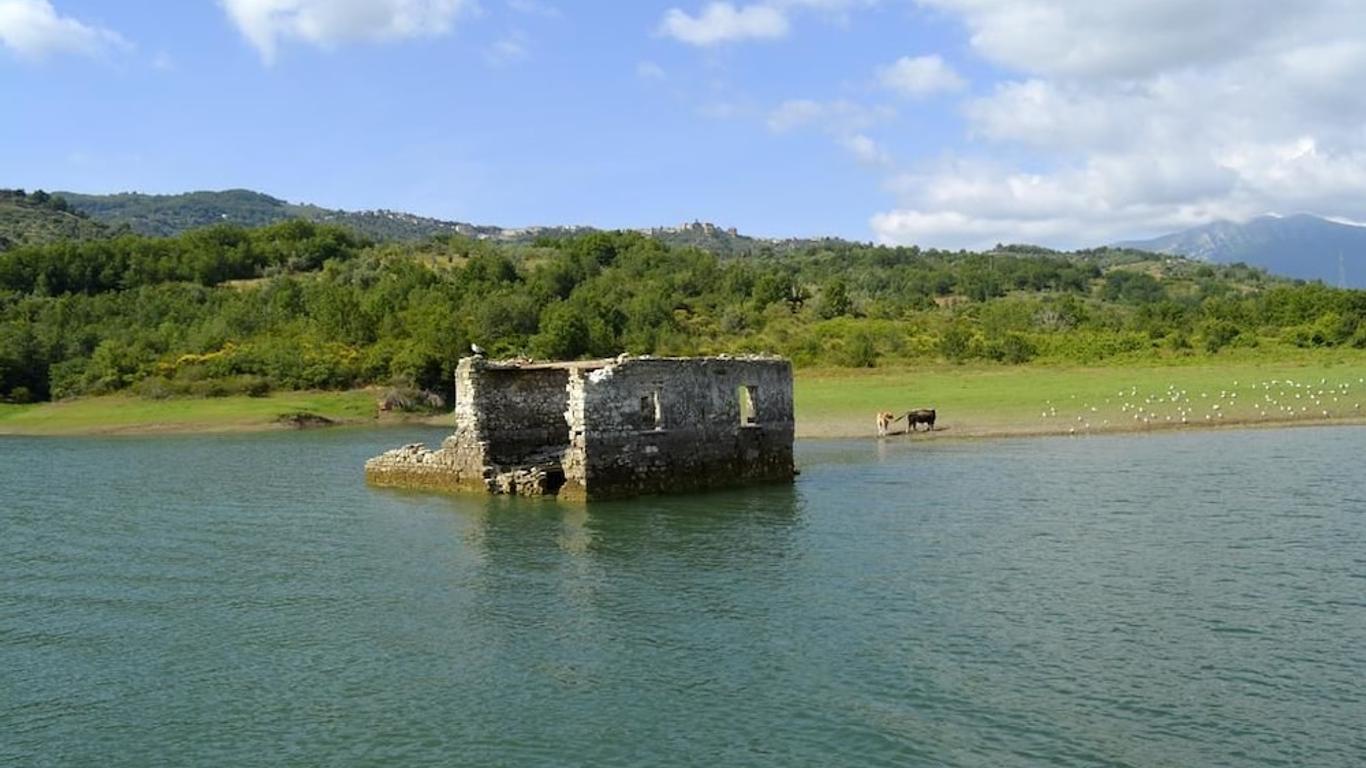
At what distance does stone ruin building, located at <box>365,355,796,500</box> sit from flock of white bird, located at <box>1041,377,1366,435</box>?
17384mm

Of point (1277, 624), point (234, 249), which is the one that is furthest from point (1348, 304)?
point (234, 249)

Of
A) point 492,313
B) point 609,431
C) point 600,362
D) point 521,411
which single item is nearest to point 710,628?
point 609,431

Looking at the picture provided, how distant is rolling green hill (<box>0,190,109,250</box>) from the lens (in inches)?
5236

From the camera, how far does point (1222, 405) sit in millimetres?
49594

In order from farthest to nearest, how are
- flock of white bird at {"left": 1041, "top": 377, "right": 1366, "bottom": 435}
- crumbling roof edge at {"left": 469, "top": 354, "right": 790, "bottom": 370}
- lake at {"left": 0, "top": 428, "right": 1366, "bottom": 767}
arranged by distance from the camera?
flock of white bird at {"left": 1041, "top": 377, "right": 1366, "bottom": 435} → crumbling roof edge at {"left": 469, "top": 354, "right": 790, "bottom": 370} → lake at {"left": 0, "top": 428, "right": 1366, "bottom": 767}

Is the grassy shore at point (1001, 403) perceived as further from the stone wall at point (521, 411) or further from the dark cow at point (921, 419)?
the stone wall at point (521, 411)

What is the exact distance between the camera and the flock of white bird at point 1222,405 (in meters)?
A: 47.1

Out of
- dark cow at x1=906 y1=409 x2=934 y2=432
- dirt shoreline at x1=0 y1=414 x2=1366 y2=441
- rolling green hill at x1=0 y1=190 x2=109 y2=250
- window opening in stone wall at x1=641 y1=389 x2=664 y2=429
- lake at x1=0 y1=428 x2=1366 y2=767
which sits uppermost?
rolling green hill at x1=0 y1=190 x2=109 y2=250

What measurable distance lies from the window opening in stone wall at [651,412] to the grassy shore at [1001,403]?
18827 mm

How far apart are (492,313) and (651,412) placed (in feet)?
195

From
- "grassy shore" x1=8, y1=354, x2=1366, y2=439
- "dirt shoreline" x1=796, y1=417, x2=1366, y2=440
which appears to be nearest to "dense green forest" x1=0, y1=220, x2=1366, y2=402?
"grassy shore" x1=8, y1=354, x2=1366, y2=439

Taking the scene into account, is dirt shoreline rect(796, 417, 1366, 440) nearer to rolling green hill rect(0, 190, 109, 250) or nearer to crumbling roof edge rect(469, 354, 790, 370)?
crumbling roof edge rect(469, 354, 790, 370)

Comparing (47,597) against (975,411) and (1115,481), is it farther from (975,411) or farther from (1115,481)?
(975,411)

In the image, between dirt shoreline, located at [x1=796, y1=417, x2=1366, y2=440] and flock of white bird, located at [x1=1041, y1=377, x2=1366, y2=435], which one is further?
flock of white bird, located at [x1=1041, y1=377, x2=1366, y2=435]
